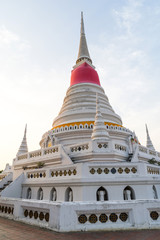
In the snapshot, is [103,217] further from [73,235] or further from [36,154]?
[36,154]

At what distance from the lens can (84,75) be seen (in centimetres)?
2855

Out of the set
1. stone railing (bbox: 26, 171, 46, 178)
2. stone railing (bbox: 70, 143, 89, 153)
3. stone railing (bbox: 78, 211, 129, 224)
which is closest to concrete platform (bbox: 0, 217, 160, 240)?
stone railing (bbox: 78, 211, 129, 224)

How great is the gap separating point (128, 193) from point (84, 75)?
2249 cm

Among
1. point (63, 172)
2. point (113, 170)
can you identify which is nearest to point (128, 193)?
point (113, 170)

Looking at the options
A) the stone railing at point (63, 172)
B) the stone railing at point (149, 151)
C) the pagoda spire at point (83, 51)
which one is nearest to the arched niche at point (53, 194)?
the stone railing at point (63, 172)

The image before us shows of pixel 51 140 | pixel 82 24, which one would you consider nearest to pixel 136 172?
pixel 51 140

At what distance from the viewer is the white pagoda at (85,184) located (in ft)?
18.1

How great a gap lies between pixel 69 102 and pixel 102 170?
16317 millimetres

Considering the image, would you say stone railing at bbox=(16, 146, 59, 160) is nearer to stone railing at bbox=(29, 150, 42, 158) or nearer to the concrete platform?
stone railing at bbox=(29, 150, 42, 158)

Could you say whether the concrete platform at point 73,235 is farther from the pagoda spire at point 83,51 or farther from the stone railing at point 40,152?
the pagoda spire at point 83,51

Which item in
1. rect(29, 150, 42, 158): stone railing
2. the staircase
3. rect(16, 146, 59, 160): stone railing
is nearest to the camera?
rect(16, 146, 59, 160): stone railing

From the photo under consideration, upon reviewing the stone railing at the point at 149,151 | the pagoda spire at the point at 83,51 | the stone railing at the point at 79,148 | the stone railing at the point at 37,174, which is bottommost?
the stone railing at the point at 37,174

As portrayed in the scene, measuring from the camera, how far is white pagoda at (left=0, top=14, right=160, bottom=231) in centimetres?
551

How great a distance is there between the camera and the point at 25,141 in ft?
A: 78.7
